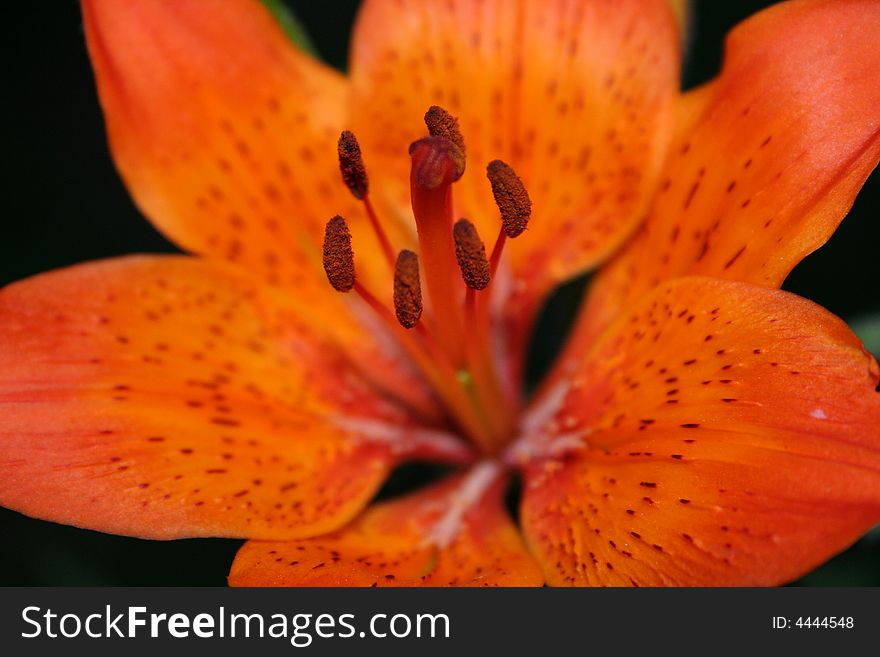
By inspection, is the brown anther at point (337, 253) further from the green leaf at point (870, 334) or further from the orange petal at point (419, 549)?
the green leaf at point (870, 334)

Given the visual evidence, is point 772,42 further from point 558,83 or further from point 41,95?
point 41,95

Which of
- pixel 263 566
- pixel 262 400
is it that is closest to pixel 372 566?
pixel 263 566

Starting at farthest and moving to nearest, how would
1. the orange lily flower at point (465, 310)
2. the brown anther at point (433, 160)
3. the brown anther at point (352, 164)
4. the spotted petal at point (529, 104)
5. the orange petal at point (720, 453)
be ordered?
1. the spotted petal at point (529, 104)
2. the brown anther at point (352, 164)
3. the brown anther at point (433, 160)
4. the orange lily flower at point (465, 310)
5. the orange petal at point (720, 453)

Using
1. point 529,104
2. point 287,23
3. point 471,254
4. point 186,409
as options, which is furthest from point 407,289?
point 287,23

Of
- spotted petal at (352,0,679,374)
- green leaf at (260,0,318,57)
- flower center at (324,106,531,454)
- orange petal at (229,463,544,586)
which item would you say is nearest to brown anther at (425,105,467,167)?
flower center at (324,106,531,454)

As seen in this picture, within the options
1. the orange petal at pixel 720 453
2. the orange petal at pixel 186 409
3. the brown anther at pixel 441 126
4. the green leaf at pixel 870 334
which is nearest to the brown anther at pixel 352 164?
the brown anther at pixel 441 126

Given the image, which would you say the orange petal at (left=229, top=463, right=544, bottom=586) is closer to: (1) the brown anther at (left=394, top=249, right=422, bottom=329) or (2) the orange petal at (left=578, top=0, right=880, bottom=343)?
(1) the brown anther at (left=394, top=249, right=422, bottom=329)
